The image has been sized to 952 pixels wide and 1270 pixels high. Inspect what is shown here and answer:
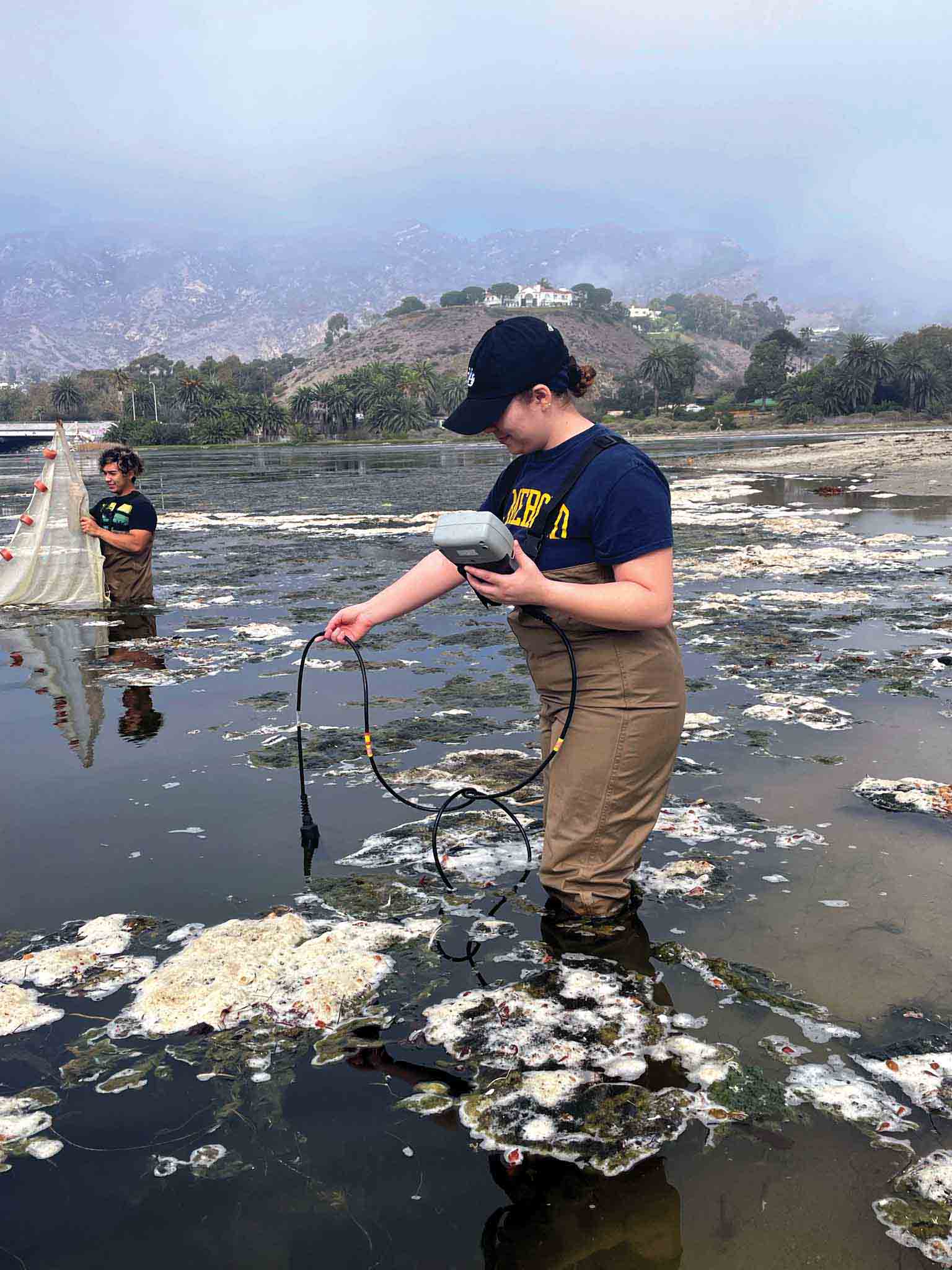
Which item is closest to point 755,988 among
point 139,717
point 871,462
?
point 139,717

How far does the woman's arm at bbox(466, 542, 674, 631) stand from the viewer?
10.5 ft

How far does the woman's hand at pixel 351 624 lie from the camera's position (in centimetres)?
410

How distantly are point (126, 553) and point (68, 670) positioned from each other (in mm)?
2352

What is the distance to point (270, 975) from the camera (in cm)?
364

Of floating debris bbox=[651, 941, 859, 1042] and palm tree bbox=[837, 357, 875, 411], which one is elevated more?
palm tree bbox=[837, 357, 875, 411]

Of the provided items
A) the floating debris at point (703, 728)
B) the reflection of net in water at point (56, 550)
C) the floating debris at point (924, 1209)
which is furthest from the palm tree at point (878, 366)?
the floating debris at point (924, 1209)

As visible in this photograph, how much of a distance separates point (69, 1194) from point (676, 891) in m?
2.69

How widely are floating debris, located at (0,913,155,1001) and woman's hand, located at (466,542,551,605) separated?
209 centimetres

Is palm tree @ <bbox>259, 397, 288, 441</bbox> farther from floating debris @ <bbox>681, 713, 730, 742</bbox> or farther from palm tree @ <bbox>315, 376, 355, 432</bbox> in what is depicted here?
floating debris @ <bbox>681, 713, 730, 742</bbox>

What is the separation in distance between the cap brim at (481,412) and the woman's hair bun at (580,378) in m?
0.30

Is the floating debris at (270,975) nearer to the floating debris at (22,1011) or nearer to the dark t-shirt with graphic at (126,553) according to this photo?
the floating debris at (22,1011)

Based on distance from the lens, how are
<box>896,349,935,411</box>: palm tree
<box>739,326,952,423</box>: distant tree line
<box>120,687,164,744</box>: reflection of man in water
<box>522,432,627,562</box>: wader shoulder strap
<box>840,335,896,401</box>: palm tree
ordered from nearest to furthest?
<box>522,432,627,562</box>: wader shoulder strap
<box>120,687,164,744</box>: reflection of man in water
<box>896,349,935,411</box>: palm tree
<box>739,326,952,423</box>: distant tree line
<box>840,335,896,401</box>: palm tree

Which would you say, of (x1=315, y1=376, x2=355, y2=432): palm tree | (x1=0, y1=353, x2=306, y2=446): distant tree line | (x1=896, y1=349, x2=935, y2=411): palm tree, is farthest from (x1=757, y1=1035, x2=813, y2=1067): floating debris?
(x1=315, y1=376, x2=355, y2=432): palm tree

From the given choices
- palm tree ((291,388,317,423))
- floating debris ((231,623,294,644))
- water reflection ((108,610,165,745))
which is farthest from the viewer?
palm tree ((291,388,317,423))
